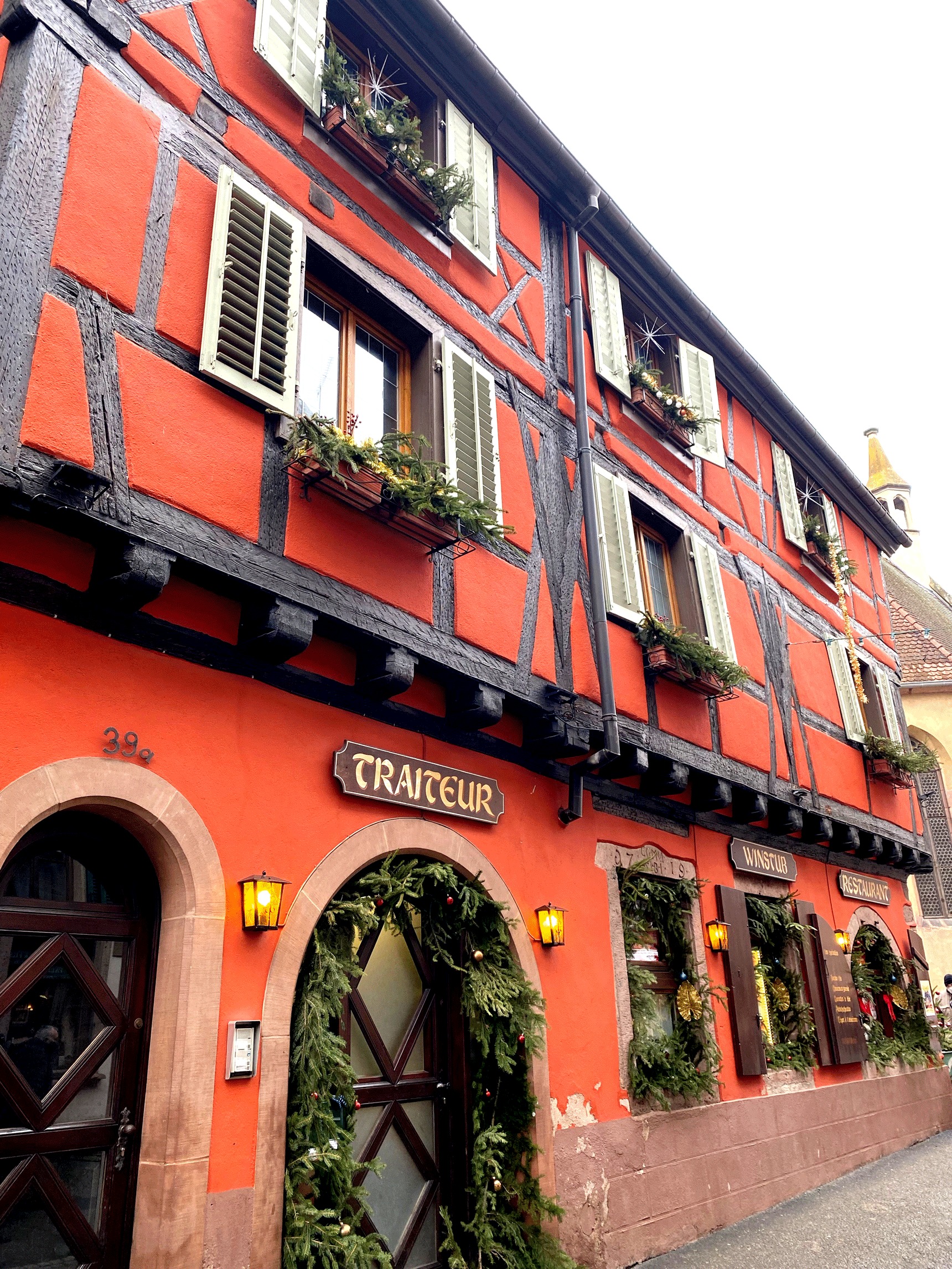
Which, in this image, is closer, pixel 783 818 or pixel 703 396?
pixel 783 818

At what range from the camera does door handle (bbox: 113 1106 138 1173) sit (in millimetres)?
3660

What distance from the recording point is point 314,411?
5270mm

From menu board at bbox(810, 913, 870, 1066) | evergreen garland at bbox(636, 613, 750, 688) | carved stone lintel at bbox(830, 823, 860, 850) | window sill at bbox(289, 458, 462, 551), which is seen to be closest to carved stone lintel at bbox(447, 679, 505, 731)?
window sill at bbox(289, 458, 462, 551)

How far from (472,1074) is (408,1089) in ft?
1.51

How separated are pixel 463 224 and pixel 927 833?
14861mm

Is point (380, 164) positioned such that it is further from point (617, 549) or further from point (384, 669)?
point (384, 669)

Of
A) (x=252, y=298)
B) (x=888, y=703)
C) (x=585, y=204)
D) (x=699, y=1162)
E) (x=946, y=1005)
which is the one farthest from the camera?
(x=946, y=1005)

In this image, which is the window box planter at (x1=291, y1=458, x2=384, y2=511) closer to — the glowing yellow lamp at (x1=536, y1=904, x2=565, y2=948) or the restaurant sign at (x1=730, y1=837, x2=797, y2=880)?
the glowing yellow lamp at (x1=536, y1=904, x2=565, y2=948)

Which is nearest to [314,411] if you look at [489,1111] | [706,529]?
[489,1111]

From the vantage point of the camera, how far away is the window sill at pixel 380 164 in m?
5.60

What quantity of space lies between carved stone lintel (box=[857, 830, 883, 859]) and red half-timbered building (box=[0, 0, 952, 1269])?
1.74 metres

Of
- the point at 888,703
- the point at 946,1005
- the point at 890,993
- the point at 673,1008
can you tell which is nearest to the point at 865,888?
the point at 890,993

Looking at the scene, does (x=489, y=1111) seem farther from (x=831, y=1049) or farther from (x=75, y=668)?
(x=831, y=1049)

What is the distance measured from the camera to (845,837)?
10.1m
